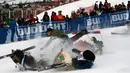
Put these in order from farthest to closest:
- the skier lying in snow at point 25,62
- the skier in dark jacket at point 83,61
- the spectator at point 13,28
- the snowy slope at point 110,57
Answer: the spectator at point 13,28, the skier lying in snow at point 25,62, the skier in dark jacket at point 83,61, the snowy slope at point 110,57

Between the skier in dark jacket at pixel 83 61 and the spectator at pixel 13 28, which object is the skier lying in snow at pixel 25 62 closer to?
the skier in dark jacket at pixel 83 61

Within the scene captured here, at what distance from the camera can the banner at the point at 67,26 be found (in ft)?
58.5

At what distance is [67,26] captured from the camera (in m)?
19.5

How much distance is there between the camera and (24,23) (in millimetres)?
18344

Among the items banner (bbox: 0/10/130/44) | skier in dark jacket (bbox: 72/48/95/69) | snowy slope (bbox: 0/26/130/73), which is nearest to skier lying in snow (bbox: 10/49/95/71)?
skier in dark jacket (bbox: 72/48/95/69)

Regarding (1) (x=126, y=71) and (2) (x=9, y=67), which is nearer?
(1) (x=126, y=71)

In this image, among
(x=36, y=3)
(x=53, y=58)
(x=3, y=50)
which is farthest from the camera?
(x=36, y=3)

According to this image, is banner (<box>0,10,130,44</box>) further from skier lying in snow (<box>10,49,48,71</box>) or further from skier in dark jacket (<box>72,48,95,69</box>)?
skier in dark jacket (<box>72,48,95,69</box>)

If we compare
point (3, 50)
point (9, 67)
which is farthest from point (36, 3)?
point (9, 67)

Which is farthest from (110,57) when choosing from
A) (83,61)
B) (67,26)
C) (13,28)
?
(67,26)

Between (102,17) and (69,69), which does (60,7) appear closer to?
(102,17)

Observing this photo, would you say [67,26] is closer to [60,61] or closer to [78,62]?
[60,61]

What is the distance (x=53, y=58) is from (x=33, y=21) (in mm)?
7488

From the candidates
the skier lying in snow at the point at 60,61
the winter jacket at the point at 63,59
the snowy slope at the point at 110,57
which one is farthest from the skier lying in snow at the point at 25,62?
the winter jacket at the point at 63,59
